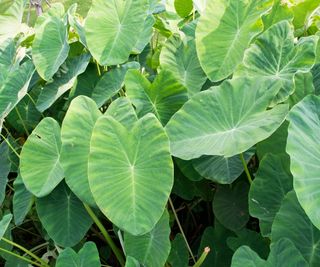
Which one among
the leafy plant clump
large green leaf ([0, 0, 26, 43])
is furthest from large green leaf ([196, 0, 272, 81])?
large green leaf ([0, 0, 26, 43])

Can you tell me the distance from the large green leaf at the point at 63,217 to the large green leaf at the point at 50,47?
0.33 meters

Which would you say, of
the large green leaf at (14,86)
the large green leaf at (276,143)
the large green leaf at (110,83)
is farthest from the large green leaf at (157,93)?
the large green leaf at (14,86)

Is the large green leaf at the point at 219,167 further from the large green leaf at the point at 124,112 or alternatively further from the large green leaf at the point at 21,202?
the large green leaf at the point at 21,202

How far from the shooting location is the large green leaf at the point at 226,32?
1.10 metres

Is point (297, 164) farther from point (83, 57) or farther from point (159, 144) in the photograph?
point (83, 57)

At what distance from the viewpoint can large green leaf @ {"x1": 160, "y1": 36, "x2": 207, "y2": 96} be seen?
1193 mm

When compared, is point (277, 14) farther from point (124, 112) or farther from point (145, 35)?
point (124, 112)

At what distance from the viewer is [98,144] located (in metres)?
0.88

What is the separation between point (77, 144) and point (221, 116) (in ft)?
0.98

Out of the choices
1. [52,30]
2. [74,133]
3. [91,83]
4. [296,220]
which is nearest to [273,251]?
[296,220]

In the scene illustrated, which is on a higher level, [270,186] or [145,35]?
[145,35]

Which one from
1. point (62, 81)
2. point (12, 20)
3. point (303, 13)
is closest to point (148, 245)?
point (62, 81)

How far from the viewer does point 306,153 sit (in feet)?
2.48

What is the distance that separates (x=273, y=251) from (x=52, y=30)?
926 mm
